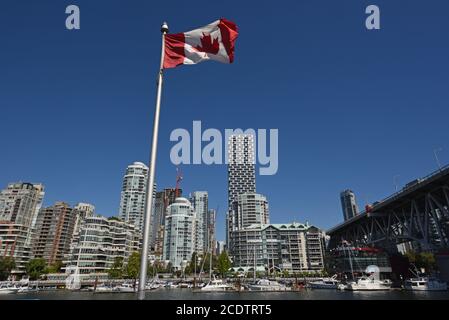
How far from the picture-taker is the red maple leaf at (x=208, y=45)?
523 inches

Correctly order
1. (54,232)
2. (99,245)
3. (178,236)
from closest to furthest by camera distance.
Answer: (99,245) < (54,232) < (178,236)

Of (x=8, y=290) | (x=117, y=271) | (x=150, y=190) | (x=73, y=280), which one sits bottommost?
(x=8, y=290)

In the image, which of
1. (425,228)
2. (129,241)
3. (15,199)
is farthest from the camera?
(15,199)

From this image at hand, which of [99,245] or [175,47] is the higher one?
[175,47]

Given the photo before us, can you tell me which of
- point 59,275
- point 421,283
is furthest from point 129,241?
point 421,283

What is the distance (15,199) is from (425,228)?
18683cm

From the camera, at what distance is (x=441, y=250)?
69.8 m

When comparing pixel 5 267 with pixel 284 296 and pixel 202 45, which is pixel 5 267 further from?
pixel 202 45

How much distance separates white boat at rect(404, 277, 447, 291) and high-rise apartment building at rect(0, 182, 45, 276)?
145 m

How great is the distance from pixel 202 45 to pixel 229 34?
1.41m

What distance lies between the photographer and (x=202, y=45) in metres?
13.4

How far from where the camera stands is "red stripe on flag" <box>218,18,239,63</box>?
13.1 metres

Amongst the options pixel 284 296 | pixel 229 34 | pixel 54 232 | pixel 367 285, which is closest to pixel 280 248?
pixel 367 285
